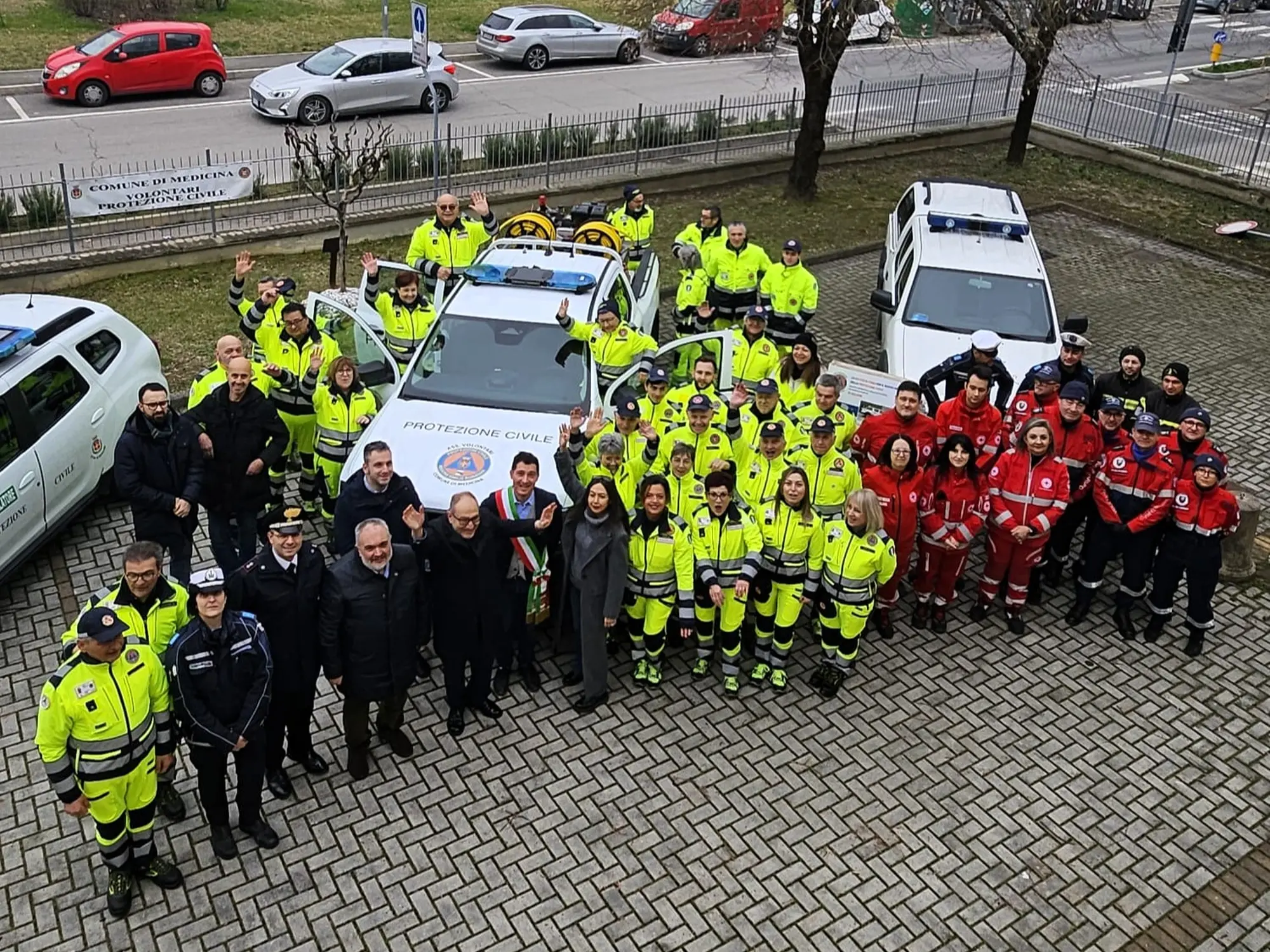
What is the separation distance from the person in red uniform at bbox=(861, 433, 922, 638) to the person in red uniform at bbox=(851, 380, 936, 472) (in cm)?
13

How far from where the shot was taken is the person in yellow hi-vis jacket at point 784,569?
7.28 meters

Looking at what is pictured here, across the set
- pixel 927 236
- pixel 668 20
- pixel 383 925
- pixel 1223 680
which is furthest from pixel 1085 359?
pixel 668 20

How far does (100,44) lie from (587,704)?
2006 cm

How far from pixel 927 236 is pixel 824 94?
19.9ft

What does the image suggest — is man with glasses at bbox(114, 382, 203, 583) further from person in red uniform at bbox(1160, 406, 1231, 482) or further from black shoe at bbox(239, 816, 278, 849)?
person in red uniform at bbox(1160, 406, 1231, 482)

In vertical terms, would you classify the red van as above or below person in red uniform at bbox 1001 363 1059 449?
above

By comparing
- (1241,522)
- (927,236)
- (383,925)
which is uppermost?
(927,236)

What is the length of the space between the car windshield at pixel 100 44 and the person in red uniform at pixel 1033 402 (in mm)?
19631

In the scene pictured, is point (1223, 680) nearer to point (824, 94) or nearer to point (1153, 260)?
point (1153, 260)

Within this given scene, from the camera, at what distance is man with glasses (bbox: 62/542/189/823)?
568cm

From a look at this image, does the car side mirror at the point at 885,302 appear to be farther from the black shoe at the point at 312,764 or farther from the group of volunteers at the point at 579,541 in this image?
the black shoe at the point at 312,764

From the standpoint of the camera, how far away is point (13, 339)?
8133 mm

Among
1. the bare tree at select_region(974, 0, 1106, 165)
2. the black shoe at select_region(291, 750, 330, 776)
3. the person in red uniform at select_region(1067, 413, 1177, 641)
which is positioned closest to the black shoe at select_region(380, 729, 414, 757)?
the black shoe at select_region(291, 750, 330, 776)

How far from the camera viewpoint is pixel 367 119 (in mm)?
21375
